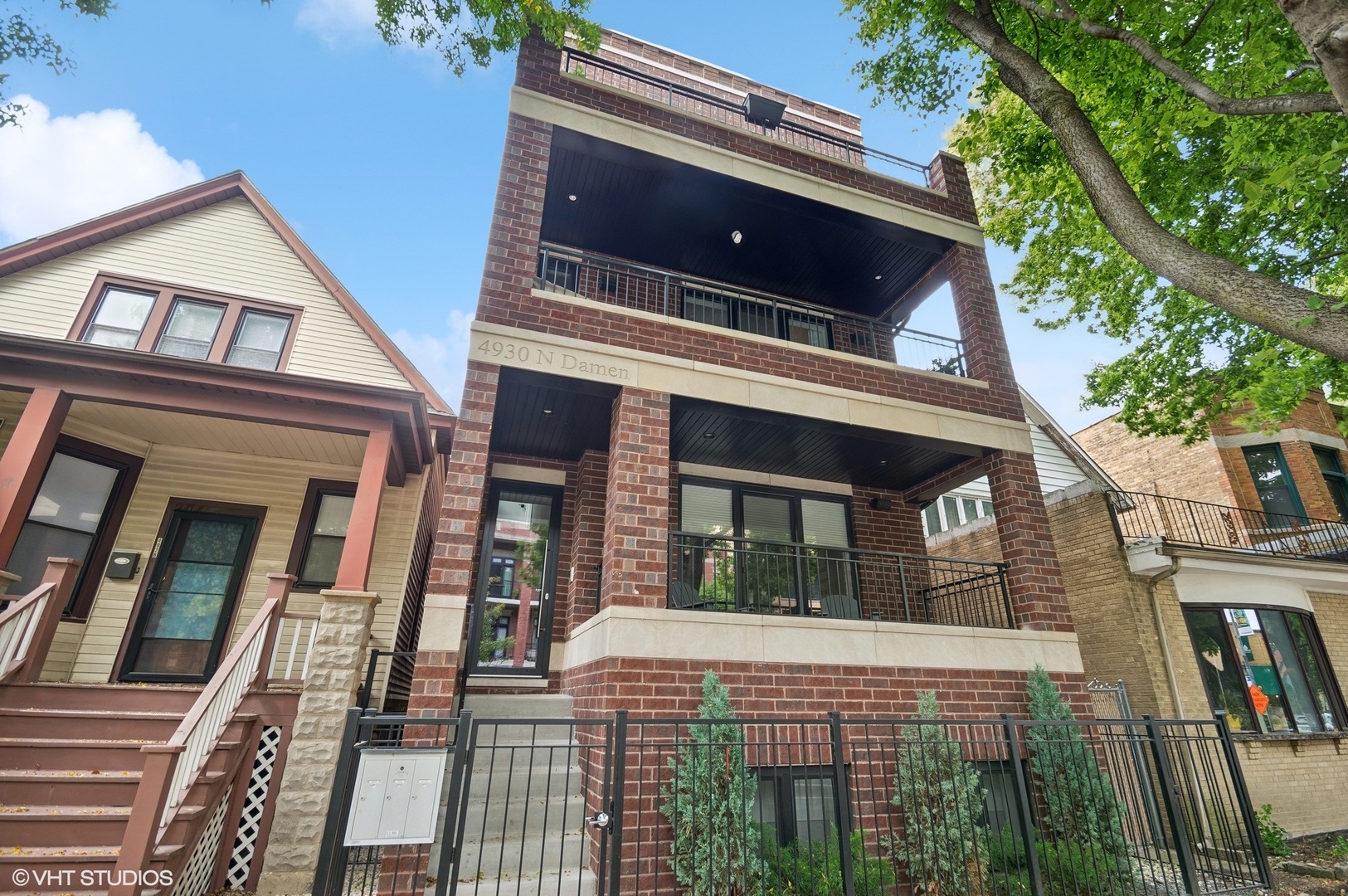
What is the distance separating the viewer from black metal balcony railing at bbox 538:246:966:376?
28.5ft

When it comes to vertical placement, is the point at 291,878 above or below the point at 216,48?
below

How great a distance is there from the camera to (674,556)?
332 inches

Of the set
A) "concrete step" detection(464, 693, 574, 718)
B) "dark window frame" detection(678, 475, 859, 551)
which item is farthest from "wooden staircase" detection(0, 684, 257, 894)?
"dark window frame" detection(678, 475, 859, 551)

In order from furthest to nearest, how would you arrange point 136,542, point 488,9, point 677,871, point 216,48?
1. point 216,48
2. point 136,542
3. point 488,9
4. point 677,871

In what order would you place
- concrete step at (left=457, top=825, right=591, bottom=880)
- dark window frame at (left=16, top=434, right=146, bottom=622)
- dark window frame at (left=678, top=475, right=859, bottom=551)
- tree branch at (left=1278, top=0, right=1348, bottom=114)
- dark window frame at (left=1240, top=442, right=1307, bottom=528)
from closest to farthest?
tree branch at (left=1278, top=0, right=1348, bottom=114) < concrete step at (left=457, top=825, right=591, bottom=880) < dark window frame at (left=16, top=434, right=146, bottom=622) < dark window frame at (left=678, top=475, right=859, bottom=551) < dark window frame at (left=1240, top=442, right=1307, bottom=528)

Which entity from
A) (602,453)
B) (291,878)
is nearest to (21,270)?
(602,453)

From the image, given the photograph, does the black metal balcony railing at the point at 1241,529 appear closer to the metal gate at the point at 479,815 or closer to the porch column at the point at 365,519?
the metal gate at the point at 479,815

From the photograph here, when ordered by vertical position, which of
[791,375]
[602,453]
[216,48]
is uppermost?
[216,48]

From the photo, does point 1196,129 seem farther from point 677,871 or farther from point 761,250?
point 677,871

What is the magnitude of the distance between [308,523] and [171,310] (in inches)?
150

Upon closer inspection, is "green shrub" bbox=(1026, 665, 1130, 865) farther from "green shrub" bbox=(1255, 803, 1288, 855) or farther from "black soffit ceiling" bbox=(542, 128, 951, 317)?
"black soffit ceiling" bbox=(542, 128, 951, 317)

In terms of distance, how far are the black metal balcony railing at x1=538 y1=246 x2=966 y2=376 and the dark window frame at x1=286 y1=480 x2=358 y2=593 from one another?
4.32 meters

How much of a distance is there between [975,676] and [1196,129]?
846 cm

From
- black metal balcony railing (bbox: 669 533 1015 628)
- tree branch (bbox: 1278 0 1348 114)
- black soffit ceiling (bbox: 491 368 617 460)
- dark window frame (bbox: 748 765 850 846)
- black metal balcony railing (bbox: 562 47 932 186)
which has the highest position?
black metal balcony railing (bbox: 562 47 932 186)
